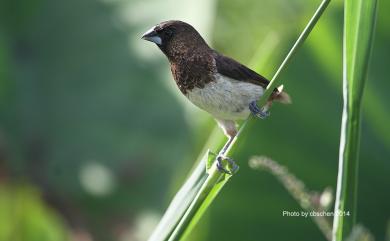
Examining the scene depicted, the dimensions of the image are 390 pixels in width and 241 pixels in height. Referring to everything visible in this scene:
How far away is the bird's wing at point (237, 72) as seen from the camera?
7.48 feet

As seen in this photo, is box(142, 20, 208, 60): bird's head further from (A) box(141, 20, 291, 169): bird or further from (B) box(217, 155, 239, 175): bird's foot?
(B) box(217, 155, 239, 175): bird's foot

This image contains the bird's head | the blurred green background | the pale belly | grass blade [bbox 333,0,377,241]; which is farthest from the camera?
the blurred green background

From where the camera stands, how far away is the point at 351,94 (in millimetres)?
1452

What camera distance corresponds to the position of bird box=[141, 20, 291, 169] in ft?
7.29

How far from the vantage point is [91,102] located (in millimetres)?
4707

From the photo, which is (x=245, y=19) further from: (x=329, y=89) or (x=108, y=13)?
(x=329, y=89)

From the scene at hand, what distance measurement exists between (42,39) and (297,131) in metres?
2.59

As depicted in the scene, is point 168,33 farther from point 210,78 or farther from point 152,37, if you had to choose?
point 210,78

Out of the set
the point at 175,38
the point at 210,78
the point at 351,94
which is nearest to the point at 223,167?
the point at 351,94

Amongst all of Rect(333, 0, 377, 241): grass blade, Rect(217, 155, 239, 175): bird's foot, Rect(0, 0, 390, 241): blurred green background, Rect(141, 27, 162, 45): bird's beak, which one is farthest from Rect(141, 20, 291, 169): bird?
Rect(0, 0, 390, 241): blurred green background

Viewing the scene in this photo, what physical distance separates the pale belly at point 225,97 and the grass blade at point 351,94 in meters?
0.77

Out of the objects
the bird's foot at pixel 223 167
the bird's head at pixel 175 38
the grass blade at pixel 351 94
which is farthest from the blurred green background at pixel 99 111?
the grass blade at pixel 351 94

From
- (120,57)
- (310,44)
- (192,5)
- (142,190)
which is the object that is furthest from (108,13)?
(310,44)

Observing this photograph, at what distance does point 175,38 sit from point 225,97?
0.26 m
